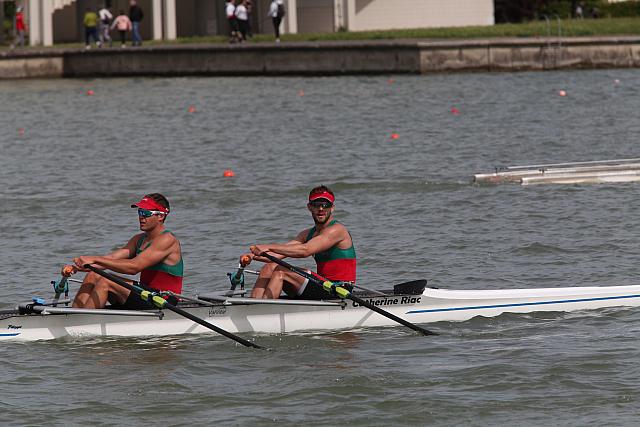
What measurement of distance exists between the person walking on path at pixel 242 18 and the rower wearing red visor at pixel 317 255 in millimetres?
35166

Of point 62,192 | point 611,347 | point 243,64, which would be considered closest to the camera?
point 611,347

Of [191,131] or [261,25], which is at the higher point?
[261,25]

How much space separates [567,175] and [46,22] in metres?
33.3

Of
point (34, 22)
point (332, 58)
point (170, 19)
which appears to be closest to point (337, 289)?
point (332, 58)

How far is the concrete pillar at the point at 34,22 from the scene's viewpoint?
52.4 m

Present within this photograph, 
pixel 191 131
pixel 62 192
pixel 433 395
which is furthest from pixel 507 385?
pixel 191 131

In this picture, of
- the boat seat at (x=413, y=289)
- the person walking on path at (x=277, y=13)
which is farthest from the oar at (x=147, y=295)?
the person walking on path at (x=277, y=13)

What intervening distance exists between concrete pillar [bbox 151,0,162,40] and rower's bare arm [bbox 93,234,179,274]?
41232 millimetres

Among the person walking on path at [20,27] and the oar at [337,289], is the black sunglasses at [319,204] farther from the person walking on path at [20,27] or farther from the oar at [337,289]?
the person walking on path at [20,27]

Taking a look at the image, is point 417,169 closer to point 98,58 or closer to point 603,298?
point 603,298

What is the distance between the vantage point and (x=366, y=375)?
40.8 feet

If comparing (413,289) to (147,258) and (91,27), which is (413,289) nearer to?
(147,258)

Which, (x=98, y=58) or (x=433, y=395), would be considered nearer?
(x=433, y=395)

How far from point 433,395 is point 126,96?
31936 mm
